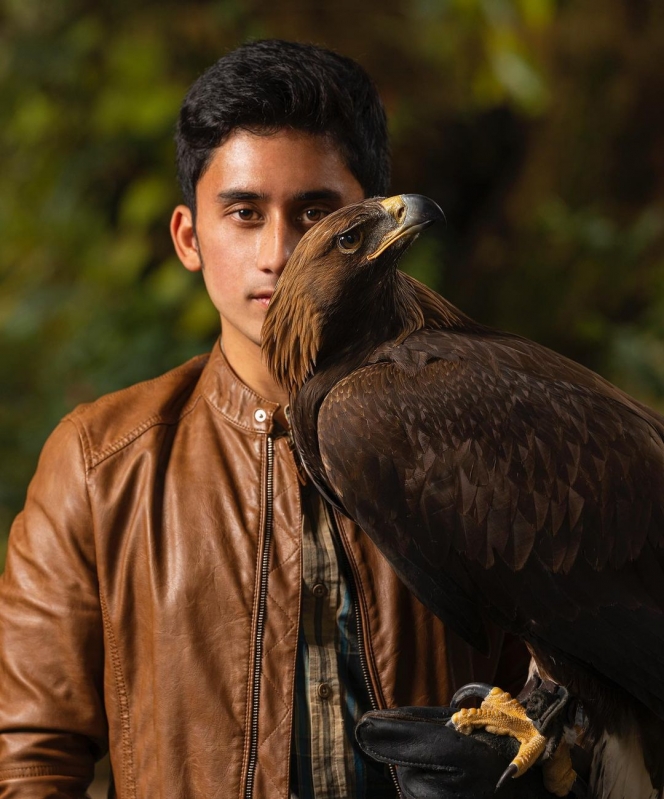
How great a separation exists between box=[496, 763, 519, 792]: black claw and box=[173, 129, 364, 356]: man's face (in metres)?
0.90

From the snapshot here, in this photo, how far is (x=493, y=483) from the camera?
1.50m

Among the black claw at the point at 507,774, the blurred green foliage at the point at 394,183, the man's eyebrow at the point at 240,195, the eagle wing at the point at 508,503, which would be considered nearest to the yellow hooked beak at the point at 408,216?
the eagle wing at the point at 508,503

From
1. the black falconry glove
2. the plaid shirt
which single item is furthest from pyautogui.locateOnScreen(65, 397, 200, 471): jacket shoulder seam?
the black falconry glove

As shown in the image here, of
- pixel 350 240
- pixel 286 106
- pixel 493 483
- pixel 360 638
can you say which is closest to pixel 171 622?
pixel 360 638

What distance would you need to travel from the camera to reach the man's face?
5.76ft

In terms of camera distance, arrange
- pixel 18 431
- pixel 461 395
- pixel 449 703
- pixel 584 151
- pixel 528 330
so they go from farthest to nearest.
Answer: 1. pixel 584 151
2. pixel 528 330
3. pixel 18 431
4. pixel 449 703
5. pixel 461 395

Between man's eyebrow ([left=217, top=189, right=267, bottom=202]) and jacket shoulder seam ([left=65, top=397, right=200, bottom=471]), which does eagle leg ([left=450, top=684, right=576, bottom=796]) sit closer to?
jacket shoulder seam ([left=65, top=397, right=200, bottom=471])

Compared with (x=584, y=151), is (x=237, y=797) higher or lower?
lower

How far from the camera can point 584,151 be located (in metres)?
4.87

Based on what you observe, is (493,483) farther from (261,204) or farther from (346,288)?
(261,204)

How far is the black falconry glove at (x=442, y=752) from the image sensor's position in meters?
1.52

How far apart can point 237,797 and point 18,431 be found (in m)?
2.72

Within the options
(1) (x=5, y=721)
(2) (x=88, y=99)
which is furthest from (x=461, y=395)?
(2) (x=88, y=99)

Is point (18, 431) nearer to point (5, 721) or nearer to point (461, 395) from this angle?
point (5, 721)
